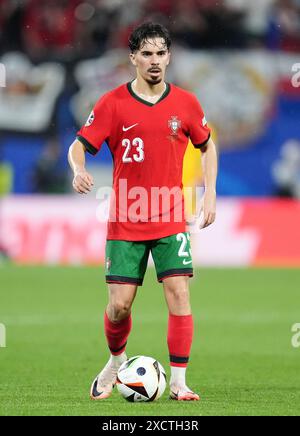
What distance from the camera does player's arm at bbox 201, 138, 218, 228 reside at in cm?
670

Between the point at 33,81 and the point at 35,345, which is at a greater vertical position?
the point at 33,81

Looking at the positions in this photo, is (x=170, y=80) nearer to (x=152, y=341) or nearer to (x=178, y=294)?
(x=152, y=341)

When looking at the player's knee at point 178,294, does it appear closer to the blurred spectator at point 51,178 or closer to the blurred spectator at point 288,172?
the blurred spectator at point 51,178

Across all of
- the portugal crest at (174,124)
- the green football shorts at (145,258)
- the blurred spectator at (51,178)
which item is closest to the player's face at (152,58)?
the portugal crest at (174,124)

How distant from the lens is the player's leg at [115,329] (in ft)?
22.1

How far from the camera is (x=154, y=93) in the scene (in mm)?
6820

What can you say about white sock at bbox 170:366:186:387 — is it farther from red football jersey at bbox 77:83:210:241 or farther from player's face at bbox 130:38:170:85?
player's face at bbox 130:38:170:85

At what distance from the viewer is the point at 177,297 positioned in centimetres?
666

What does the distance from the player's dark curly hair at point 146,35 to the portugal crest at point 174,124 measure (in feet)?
1.43
